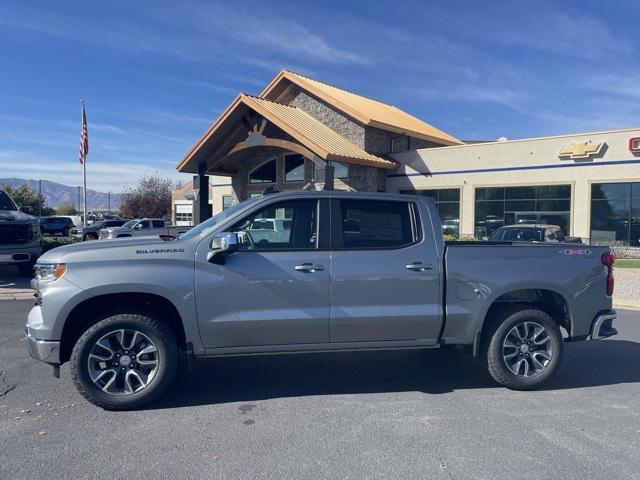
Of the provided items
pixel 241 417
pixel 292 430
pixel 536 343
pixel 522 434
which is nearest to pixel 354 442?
pixel 292 430

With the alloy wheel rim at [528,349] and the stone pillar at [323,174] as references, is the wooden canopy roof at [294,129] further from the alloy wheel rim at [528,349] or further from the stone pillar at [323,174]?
the alloy wheel rim at [528,349]

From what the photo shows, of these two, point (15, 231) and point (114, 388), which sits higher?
point (15, 231)

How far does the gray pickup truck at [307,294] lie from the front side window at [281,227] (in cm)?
1

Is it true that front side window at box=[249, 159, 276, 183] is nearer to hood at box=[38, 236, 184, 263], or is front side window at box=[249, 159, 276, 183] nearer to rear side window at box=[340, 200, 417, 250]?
rear side window at box=[340, 200, 417, 250]

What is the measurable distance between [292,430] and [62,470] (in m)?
1.62

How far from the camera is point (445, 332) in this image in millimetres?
5055

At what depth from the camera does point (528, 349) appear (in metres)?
5.23

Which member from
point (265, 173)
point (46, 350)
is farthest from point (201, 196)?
point (46, 350)

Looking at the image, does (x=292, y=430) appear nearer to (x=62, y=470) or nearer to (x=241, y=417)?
(x=241, y=417)

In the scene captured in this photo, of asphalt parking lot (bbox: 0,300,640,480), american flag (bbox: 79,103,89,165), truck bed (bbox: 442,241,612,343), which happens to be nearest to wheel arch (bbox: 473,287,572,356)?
truck bed (bbox: 442,241,612,343)

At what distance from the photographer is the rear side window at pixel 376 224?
495cm

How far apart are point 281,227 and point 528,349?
107 inches

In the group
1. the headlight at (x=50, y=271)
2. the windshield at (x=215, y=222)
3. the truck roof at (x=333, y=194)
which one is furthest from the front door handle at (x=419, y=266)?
the headlight at (x=50, y=271)

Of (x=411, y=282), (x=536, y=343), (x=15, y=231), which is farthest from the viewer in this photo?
(x=15, y=231)
